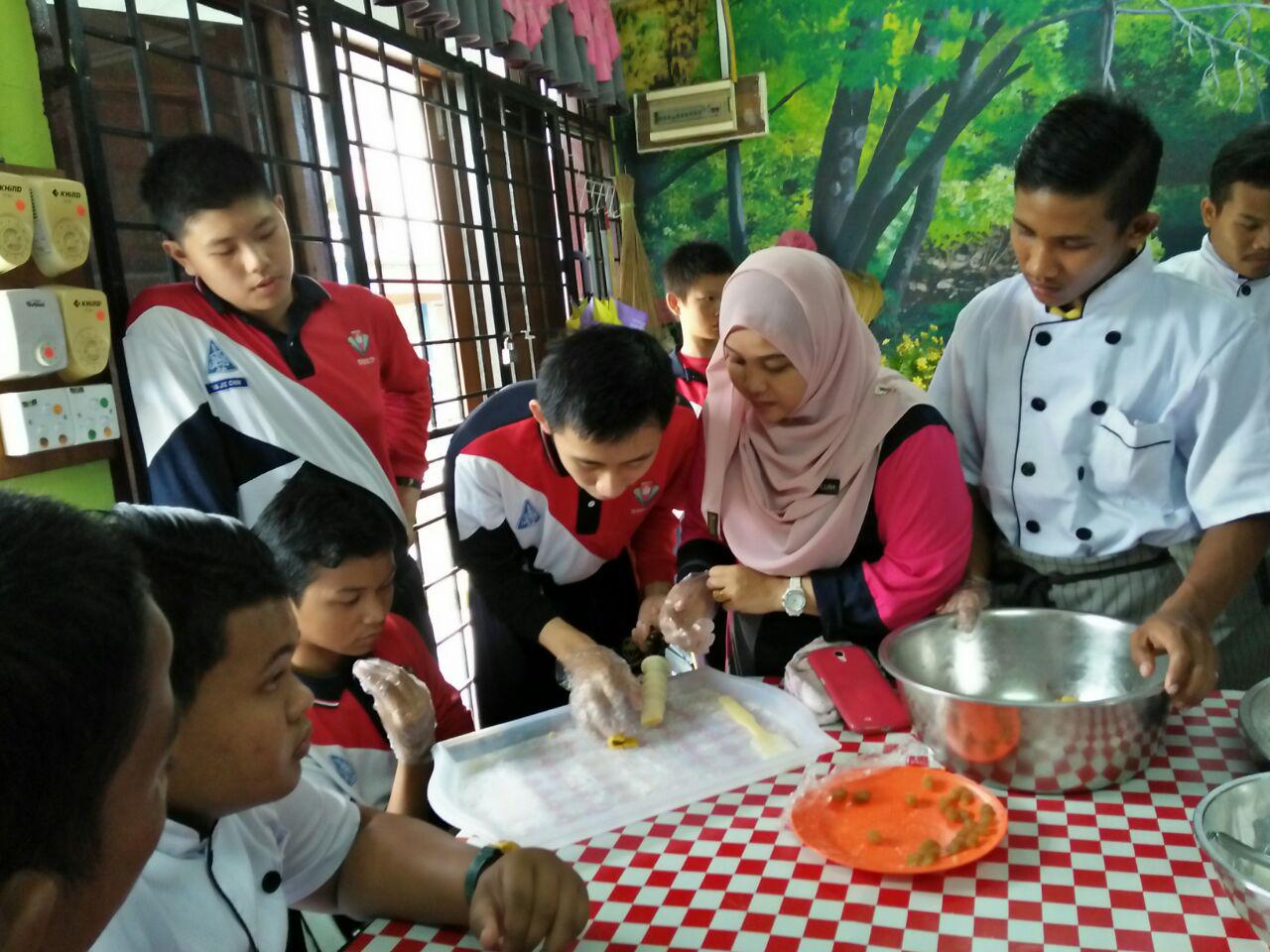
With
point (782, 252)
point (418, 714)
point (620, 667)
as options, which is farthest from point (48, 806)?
point (782, 252)

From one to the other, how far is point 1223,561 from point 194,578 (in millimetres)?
1385

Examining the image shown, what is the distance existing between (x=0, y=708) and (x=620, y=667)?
106cm

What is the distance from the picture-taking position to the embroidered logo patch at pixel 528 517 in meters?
1.73

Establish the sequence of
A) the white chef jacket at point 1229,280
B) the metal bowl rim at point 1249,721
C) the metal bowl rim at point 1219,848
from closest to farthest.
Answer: the metal bowl rim at point 1219,848, the metal bowl rim at point 1249,721, the white chef jacket at point 1229,280

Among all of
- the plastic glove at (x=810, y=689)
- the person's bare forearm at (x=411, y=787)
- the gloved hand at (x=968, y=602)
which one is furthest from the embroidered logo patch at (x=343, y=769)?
the gloved hand at (x=968, y=602)

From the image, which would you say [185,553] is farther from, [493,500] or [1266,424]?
[1266,424]

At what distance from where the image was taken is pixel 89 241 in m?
1.82

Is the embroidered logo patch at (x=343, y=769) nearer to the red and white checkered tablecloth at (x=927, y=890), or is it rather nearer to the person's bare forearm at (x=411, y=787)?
the person's bare forearm at (x=411, y=787)

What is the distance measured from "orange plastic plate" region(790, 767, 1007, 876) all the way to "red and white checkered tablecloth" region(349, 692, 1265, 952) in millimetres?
21

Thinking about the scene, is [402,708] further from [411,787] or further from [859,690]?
[859,690]

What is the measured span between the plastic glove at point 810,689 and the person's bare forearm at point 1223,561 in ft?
1.64

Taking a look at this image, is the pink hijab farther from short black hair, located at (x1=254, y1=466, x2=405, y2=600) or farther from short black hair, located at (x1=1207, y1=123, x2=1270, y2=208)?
short black hair, located at (x1=1207, y1=123, x2=1270, y2=208)

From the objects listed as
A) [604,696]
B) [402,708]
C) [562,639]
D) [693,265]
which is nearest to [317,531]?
[402,708]

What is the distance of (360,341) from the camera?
7.34 feet
